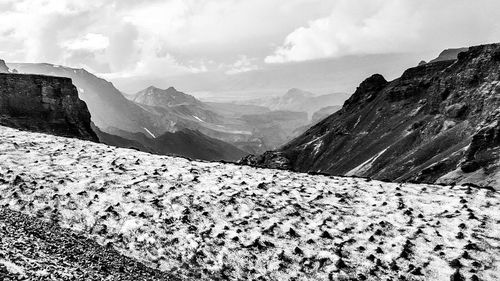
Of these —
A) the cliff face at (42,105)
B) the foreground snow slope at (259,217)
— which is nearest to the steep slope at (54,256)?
the foreground snow slope at (259,217)

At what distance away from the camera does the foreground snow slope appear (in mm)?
14820

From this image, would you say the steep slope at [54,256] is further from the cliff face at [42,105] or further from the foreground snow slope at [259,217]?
the cliff face at [42,105]

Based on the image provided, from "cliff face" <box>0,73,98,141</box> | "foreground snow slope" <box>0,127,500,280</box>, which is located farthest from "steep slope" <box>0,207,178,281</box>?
"cliff face" <box>0,73,98,141</box>

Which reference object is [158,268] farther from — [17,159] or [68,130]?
[68,130]

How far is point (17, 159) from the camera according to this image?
71.5 ft

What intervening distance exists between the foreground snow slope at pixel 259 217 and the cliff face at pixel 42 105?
309 ft

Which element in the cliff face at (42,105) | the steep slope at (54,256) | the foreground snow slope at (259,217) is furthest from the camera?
the cliff face at (42,105)

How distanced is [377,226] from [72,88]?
155m

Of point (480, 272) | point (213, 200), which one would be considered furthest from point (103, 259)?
point (480, 272)

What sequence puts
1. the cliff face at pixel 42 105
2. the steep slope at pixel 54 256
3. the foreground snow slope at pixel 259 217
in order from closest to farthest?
the steep slope at pixel 54 256 → the foreground snow slope at pixel 259 217 → the cliff face at pixel 42 105

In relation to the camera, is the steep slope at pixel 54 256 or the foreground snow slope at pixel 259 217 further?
the foreground snow slope at pixel 259 217

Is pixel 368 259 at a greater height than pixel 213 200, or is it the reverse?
pixel 213 200

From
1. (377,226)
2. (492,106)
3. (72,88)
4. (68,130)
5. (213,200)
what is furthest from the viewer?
(492,106)

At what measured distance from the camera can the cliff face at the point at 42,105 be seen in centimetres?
11981
